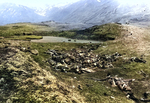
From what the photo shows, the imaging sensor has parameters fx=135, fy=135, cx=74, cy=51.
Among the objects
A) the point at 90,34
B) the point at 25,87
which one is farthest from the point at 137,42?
the point at 25,87

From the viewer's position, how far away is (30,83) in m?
21.8

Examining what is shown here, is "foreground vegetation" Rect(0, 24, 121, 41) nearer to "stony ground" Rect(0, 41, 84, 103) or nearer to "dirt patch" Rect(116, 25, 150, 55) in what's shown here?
"dirt patch" Rect(116, 25, 150, 55)

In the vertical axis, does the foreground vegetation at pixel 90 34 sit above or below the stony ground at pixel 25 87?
above

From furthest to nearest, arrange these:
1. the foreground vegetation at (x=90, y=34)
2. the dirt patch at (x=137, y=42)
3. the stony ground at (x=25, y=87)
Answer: the foreground vegetation at (x=90, y=34)
the dirt patch at (x=137, y=42)
the stony ground at (x=25, y=87)

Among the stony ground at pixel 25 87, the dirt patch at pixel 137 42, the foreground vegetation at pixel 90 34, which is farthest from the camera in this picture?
the foreground vegetation at pixel 90 34

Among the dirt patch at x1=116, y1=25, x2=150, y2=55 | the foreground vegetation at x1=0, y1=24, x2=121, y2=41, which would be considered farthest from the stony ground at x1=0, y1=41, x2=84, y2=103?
the foreground vegetation at x1=0, y1=24, x2=121, y2=41

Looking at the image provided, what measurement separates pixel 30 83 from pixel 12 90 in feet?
9.59

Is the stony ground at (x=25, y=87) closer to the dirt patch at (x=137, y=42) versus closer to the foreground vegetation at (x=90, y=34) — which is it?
the dirt patch at (x=137, y=42)

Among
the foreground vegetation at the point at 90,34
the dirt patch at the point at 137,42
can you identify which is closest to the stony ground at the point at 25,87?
the dirt patch at the point at 137,42

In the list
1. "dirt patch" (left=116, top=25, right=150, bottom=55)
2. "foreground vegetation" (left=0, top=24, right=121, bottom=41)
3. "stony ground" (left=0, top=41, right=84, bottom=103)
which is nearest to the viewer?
"stony ground" (left=0, top=41, right=84, bottom=103)

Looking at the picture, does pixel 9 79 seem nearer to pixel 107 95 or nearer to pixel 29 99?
pixel 29 99

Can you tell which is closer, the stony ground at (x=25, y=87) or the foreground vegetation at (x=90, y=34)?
the stony ground at (x=25, y=87)

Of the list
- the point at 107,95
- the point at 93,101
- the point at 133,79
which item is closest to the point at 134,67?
the point at 133,79

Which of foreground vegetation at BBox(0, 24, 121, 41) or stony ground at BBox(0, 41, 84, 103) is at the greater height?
foreground vegetation at BBox(0, 24, 121, 41)
